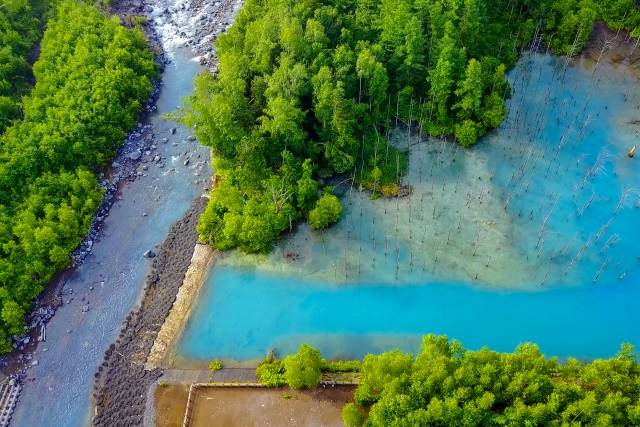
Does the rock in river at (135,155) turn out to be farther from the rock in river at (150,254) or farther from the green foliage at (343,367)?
the green foliage at (343,367)

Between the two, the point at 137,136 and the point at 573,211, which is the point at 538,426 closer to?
the point at 573,211

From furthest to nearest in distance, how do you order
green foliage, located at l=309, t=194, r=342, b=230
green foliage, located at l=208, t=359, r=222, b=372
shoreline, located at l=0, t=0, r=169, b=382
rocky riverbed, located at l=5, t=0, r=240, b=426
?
green foliage, located at l=309, t=194, r=342, b=230, shoreline, located at l=0, t=0, r=169, b=382, rocky riverbed, located at l=5, t=0, r=240, b=426, green foliage, located at l=208, t=359, r=222, b=372

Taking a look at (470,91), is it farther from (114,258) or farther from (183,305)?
(114,258)

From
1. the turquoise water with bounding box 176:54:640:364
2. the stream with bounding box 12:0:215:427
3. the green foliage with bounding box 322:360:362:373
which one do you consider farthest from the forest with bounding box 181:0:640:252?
the green foliage with bounding box 322:360:362:373

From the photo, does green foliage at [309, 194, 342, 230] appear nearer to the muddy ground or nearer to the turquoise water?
the turquoise water

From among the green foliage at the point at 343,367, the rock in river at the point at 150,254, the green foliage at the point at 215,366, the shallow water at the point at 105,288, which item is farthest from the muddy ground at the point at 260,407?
the rock in river at the point at 150,254
